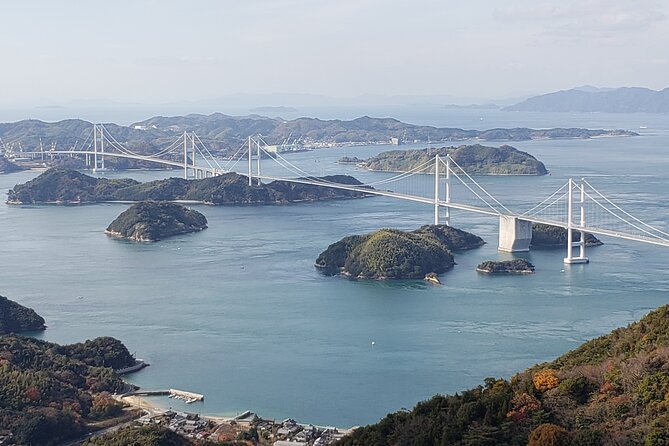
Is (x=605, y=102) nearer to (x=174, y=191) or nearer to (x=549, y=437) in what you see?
(x=174, y=191)

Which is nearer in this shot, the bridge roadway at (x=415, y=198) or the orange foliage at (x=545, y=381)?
the orange foliage at (x=545, y=381)

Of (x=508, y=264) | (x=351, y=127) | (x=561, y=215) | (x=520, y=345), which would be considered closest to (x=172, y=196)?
(x=561, y=215)

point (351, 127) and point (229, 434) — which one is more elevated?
point (351, 127)

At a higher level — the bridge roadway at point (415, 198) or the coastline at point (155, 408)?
the bridge roadway at point (415, 198)

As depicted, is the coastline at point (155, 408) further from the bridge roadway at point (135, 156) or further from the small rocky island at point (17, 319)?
the bridge roadway at point (135, 156)

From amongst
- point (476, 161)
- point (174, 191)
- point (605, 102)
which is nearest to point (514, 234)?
point (174, 191)

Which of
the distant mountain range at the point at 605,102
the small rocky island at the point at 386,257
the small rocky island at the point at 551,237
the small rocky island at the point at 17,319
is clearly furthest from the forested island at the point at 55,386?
the distant mountain range at the point at 605,102

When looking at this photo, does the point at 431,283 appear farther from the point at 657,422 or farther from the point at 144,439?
the point at 657,422
